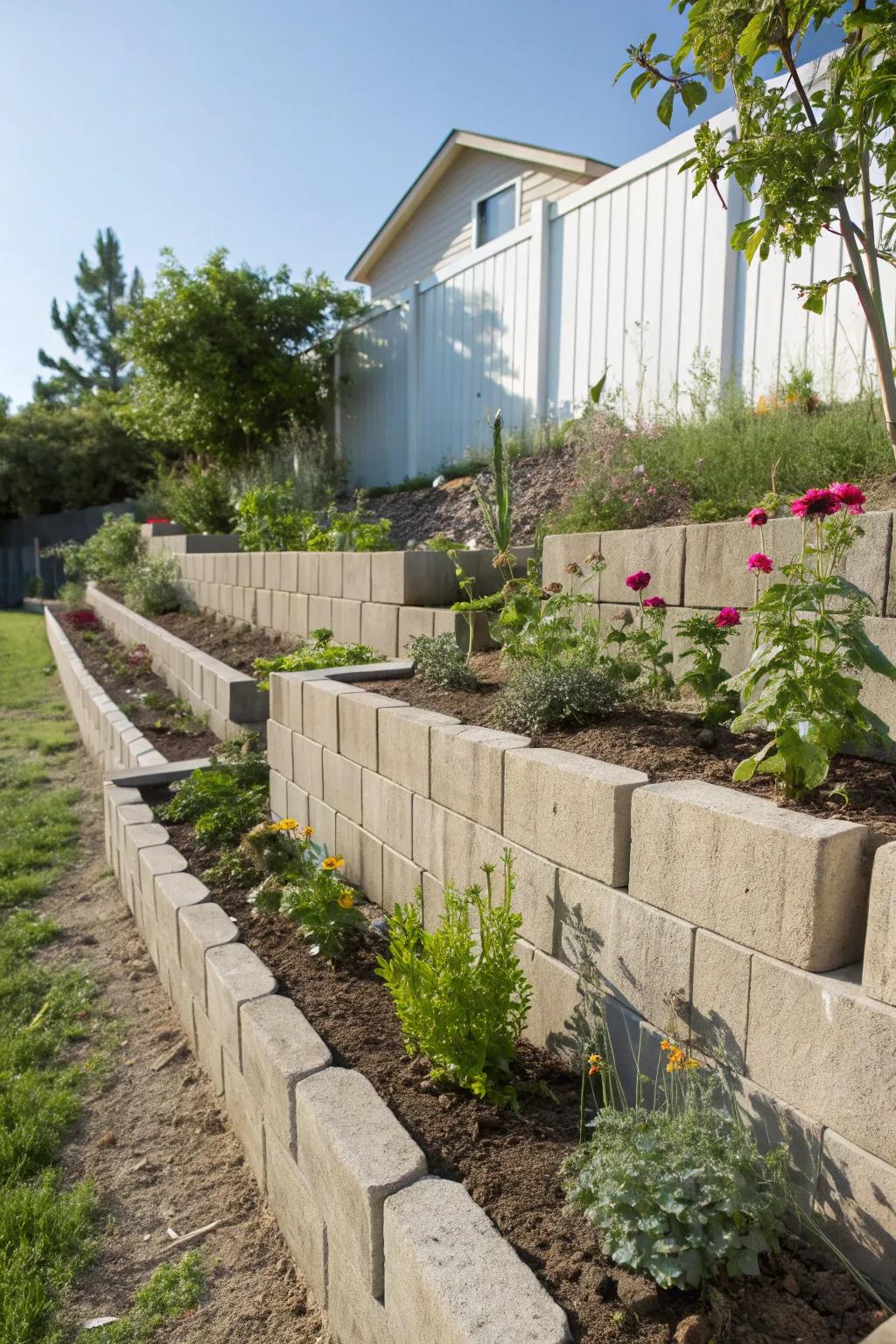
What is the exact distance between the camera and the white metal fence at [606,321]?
5.50 metres

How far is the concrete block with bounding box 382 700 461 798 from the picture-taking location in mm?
3133

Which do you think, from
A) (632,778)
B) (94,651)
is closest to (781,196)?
(632,778)

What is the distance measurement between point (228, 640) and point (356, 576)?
2.60 meters

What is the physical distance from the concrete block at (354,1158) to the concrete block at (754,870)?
79 cm

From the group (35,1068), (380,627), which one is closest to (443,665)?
(380,627)

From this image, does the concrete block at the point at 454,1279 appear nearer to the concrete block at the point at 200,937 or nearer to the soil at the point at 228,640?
the concrete block at the point at 200,937

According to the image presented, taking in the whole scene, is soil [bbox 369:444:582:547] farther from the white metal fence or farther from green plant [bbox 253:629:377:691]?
green plant [bbox 253:629:377:691]

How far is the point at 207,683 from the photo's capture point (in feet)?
21.0

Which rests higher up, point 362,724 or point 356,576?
point 356,576

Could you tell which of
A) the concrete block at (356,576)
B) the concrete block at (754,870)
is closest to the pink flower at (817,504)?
the concrete block at (754,870)

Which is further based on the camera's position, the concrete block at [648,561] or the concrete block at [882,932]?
the concrete block at [648,561]

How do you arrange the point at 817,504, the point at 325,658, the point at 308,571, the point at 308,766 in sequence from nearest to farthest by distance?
the point at 817,504 → the point at 308,766 → the point at 325,658 → the point at 308,571

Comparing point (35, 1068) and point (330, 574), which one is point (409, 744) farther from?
point (330, 574)

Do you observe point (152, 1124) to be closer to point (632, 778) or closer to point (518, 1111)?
point (518, 1111)
